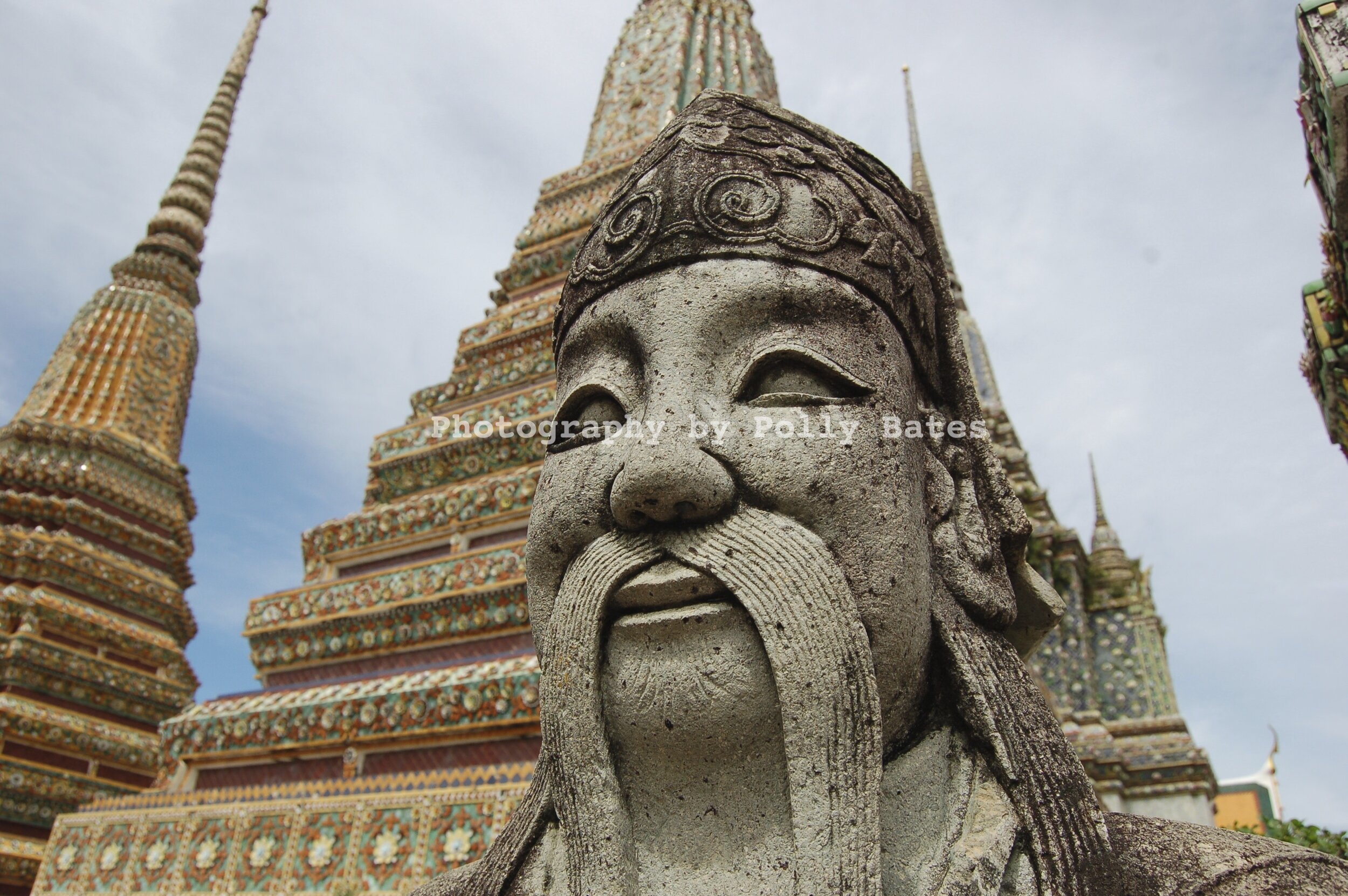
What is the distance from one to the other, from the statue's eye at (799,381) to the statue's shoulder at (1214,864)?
3.70ft

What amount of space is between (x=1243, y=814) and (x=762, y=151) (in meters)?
19.3

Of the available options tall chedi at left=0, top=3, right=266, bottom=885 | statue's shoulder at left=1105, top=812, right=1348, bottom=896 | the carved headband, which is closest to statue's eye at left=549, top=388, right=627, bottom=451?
the carved headband

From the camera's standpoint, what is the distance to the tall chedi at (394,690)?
4254 millimetres

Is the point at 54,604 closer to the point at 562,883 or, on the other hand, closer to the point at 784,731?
the point at 562,883

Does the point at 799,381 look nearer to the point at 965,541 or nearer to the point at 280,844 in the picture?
the point at 965,541

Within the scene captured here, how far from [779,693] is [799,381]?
2.43 feet

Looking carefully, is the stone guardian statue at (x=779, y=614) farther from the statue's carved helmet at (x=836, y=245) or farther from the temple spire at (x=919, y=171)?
the temple spire at (x=919, y=171)

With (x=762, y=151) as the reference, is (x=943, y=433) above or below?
below

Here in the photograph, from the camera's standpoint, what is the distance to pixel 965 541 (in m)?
2.50

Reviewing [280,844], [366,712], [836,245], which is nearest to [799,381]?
[836,245]

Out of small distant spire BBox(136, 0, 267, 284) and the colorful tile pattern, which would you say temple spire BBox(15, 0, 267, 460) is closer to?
small distant spire BBox(136, 0, 267, 284)

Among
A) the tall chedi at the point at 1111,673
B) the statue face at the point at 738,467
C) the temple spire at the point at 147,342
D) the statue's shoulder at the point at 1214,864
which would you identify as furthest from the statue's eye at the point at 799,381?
the temple spire at the point at 147,342

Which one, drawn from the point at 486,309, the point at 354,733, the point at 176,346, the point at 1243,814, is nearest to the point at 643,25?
the point at 486,309

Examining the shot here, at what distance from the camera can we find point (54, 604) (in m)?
8.26
